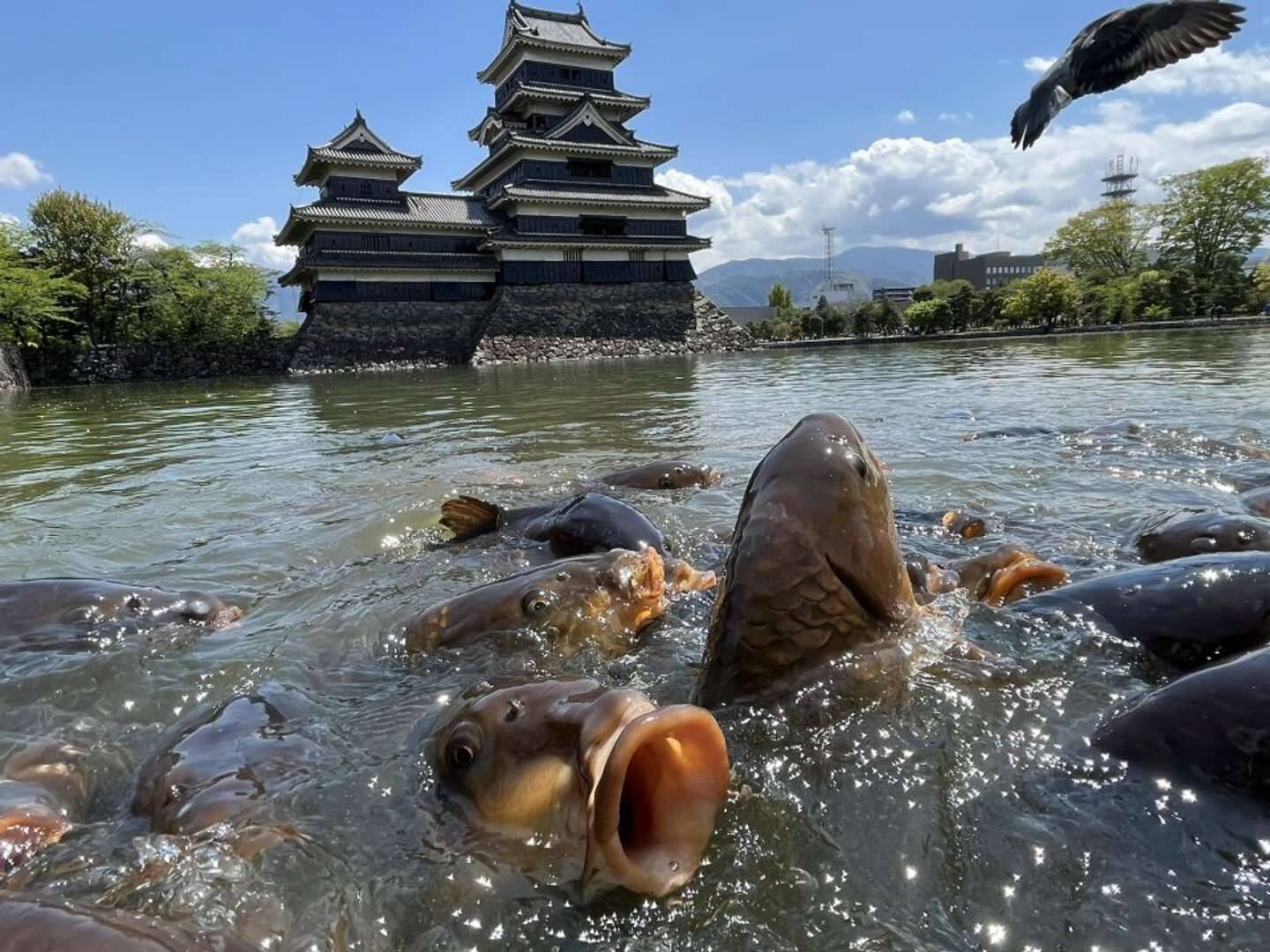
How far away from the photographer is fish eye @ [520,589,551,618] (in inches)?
117

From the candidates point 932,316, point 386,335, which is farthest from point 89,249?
point 932,316

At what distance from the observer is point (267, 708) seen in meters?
2.41

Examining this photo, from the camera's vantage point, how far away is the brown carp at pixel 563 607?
2959 millimetres

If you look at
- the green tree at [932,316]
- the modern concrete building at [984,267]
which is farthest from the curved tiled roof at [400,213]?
the modern concrete building at [984,267]

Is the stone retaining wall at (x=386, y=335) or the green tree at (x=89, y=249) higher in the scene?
the green tree at (x=89, y=249)

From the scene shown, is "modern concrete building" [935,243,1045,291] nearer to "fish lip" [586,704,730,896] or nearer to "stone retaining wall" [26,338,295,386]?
"stone retaining wall" [26,338,295,386]

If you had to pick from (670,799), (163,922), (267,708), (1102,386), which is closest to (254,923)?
(163,922)

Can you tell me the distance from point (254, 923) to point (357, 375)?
3302 centimetres

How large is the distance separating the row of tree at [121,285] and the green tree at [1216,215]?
172ft

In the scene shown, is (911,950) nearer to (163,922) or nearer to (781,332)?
(163,922)

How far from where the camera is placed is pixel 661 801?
4.86 feet

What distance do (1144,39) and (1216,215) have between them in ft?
161

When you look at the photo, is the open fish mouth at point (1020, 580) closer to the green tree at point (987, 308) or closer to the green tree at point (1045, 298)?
the green tree at point (1045, 298)

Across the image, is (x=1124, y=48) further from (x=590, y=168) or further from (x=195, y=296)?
(x=195, y=296)
